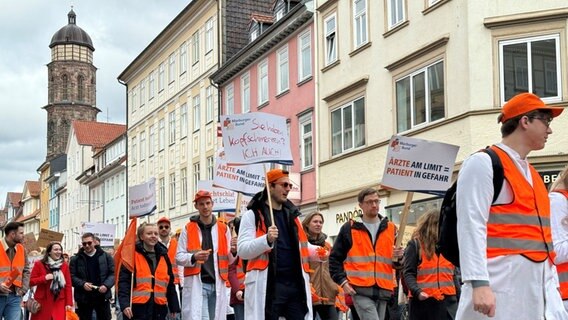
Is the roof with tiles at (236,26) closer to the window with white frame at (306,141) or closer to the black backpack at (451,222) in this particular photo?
the window with white frame at (306,141)

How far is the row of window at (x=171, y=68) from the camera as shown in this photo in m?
46.9

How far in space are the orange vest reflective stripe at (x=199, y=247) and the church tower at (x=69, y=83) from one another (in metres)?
135

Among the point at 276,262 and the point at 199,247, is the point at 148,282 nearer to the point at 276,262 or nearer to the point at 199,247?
the point at 199,247

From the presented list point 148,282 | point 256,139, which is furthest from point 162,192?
point 256,139

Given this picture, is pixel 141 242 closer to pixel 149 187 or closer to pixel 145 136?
pixel 149 187

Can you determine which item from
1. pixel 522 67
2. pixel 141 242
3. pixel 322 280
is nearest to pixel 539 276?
pixel 322 280

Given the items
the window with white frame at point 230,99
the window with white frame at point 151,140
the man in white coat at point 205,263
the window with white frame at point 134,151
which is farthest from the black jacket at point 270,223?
the window with white frame at point 134,151

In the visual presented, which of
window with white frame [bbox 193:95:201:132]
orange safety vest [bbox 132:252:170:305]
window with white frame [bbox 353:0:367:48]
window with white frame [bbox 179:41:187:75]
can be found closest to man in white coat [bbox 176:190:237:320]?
orange safety vest [bbox 132:252:170:305]

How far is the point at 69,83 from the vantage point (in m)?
148

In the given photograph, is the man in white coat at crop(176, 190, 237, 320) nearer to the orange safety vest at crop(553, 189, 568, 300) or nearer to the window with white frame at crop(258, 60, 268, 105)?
the orange safety vest at crop(553, 189, 568, 300)

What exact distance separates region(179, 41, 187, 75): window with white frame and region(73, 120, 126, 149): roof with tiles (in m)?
37.4

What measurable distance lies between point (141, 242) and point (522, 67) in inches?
480

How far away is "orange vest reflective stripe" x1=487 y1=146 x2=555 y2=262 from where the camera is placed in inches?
211

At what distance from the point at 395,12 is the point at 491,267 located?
883 inches
